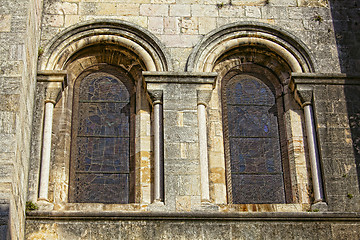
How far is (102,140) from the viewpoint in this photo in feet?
39.8

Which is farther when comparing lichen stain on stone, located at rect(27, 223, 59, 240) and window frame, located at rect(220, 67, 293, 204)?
window frame, located at rect(220, 67, 293, 204)

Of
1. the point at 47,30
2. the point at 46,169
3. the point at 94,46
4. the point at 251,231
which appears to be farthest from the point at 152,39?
the point at 251,231

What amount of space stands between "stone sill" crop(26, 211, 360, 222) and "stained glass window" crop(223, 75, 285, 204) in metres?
0.84

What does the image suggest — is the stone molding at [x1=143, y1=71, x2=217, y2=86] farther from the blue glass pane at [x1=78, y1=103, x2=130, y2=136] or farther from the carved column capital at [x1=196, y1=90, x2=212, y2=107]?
the blue glass pane at [x1=78, y1=103, x2=130, y2=136]

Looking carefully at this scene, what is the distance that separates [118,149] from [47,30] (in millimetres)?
2445

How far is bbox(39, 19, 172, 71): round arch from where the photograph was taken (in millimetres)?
12359

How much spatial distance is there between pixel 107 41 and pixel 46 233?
11.9 feet

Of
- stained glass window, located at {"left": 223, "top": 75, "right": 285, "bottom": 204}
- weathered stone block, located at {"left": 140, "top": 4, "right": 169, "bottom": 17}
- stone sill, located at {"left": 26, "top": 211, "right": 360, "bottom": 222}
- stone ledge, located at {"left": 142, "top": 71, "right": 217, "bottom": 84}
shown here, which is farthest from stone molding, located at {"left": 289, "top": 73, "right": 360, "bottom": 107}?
weathered stone block, located at {"left": 140, "top": 4, "right": 169, "bottom": 17}

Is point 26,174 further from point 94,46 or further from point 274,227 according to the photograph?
point 274,227

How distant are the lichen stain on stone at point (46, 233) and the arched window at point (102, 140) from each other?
91 cm

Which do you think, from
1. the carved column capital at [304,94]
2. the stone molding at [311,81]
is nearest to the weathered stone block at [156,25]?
the stone molding at [311,81]

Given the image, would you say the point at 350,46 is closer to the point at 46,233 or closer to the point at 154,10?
the point at 154,10

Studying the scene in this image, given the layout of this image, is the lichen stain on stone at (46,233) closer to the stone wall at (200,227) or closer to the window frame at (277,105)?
the stone wall at (200,227)

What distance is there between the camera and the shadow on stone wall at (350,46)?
12086mm
